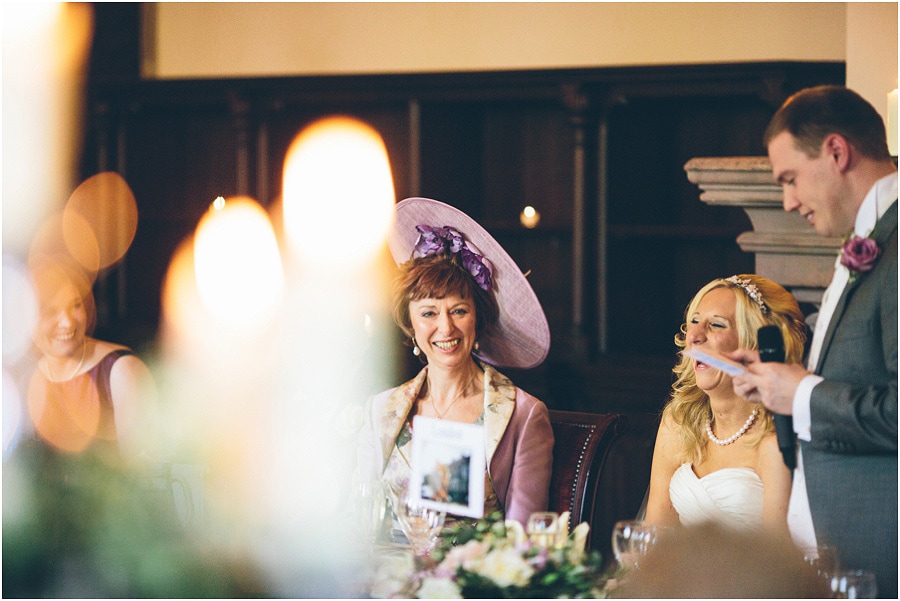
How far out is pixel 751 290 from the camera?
2145 millimetres

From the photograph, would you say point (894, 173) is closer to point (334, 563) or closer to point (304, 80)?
point (334, 563)

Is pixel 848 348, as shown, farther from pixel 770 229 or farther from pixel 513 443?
pixel 770 229

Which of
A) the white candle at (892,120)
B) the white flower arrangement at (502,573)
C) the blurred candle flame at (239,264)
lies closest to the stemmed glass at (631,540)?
the white flower arrangement at (502,573)

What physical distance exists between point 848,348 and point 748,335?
1.35 feet

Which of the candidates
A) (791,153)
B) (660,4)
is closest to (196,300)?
(660,4)

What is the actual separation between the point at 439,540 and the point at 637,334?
92.7 inches

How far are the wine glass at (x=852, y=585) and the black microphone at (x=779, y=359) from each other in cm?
39

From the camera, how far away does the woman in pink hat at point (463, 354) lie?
235 cm

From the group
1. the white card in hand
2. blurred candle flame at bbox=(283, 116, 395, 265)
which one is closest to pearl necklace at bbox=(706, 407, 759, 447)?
the white card in hand

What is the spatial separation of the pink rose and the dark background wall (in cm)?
200

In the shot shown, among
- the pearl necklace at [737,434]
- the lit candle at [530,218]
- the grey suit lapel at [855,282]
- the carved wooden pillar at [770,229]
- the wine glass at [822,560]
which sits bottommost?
the wine glass at [822,560]

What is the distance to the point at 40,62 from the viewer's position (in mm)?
4664

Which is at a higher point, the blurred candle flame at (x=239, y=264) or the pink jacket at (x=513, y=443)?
the blurred candle flame at (x=239, y=264)

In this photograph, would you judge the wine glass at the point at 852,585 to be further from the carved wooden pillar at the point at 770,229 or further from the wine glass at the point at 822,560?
the carved wooden pillar at the point at 770,229
